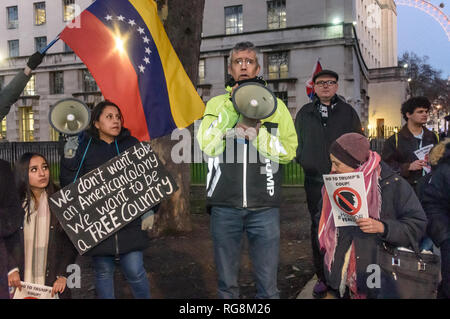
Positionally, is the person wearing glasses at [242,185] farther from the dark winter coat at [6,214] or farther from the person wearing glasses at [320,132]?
the dark winter coat at [6,214]

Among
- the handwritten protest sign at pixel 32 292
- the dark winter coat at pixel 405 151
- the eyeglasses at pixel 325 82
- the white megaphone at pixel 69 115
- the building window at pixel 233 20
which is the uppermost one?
the building window at pixel 233 20

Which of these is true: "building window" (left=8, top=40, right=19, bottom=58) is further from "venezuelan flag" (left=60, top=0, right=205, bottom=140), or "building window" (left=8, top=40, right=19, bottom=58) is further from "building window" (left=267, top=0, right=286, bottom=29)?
"venezuelan flag" (left=60, top=0, right=205, bottom=140)

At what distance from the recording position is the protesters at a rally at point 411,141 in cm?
464

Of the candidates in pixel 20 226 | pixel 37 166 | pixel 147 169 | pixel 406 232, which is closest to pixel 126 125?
pixel 147 169

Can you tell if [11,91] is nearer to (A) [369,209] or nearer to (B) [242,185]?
(B) [242,185]

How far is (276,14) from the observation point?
2891 centimetres

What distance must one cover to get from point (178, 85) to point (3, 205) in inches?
77.5

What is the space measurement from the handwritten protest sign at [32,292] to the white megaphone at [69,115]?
3.76 ft

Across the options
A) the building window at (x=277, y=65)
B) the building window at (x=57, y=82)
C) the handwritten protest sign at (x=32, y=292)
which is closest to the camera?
the handwritten protest sign at (x=32, y=292)

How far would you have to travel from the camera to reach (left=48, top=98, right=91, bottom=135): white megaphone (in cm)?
319

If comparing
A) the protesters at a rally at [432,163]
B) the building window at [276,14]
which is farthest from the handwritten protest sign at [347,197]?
the building window at [276,14]

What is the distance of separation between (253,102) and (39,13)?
38.0 meters

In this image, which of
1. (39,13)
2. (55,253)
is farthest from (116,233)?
(39,13)

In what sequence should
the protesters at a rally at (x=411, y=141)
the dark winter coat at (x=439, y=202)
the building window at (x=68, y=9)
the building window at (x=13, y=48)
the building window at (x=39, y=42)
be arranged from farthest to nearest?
the building window at (x=13, y=48) → the building window at (x=39, y=42) → the building window at (x=68, y=9) → the protesters at a rally at (x=411, y=141) → the dark winter coat at (x=439, y=202)
